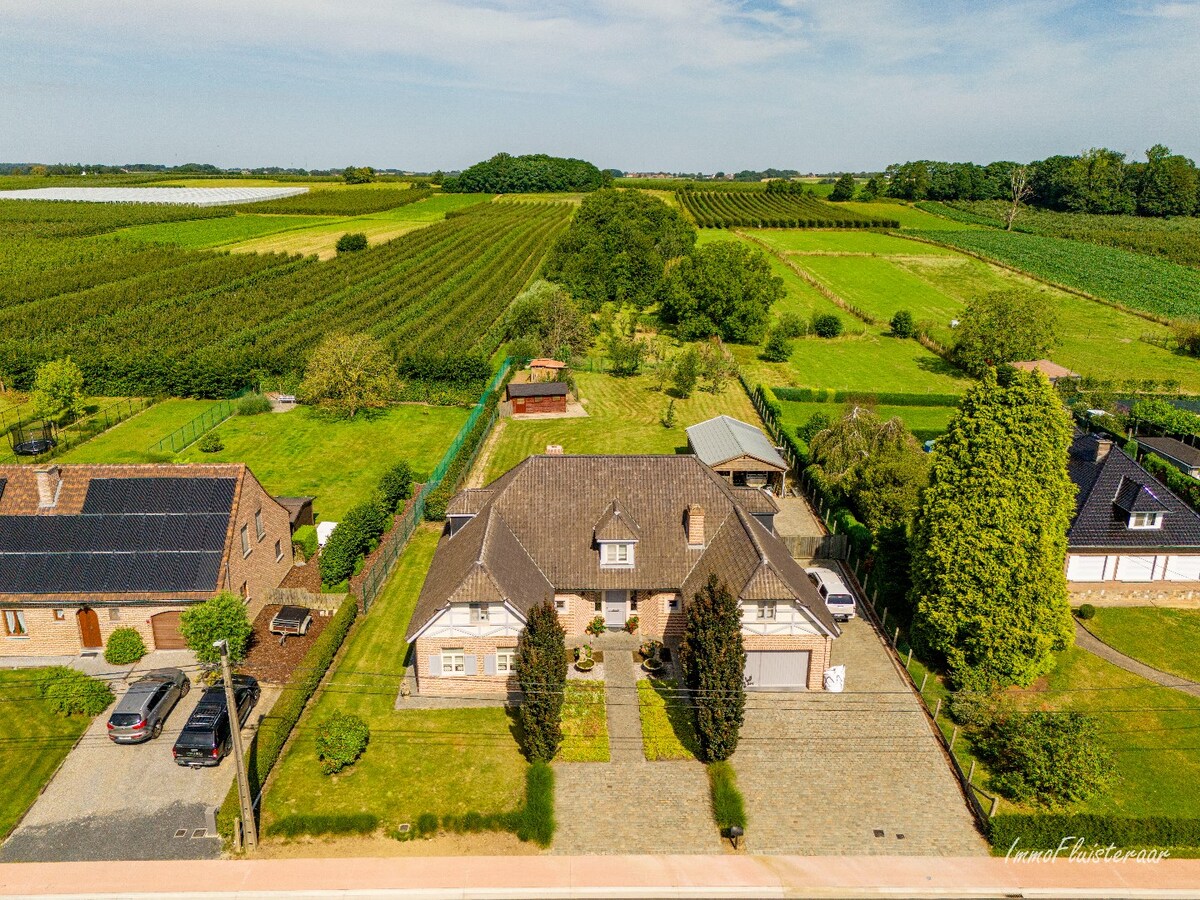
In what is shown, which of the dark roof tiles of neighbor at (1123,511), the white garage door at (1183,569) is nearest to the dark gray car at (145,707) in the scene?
the dark roof tiles of neighbor at (1123,511)

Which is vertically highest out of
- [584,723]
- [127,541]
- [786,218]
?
[786,218]

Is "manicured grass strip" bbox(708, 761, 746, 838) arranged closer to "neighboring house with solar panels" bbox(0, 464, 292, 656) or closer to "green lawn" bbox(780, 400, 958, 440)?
"neighboring house with solar panels" bbox(0, 464, 292, 656)

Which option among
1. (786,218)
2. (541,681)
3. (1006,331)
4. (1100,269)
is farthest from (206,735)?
(786,218)

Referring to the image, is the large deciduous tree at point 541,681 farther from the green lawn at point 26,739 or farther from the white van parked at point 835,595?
the green lawn at point 26,739

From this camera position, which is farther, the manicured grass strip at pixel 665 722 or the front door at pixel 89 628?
the front door at pixel 89 628

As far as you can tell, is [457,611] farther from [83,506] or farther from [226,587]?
[83,506]

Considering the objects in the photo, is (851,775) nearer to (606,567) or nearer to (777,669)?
(777,669)

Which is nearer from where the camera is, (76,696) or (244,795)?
(244,795)
